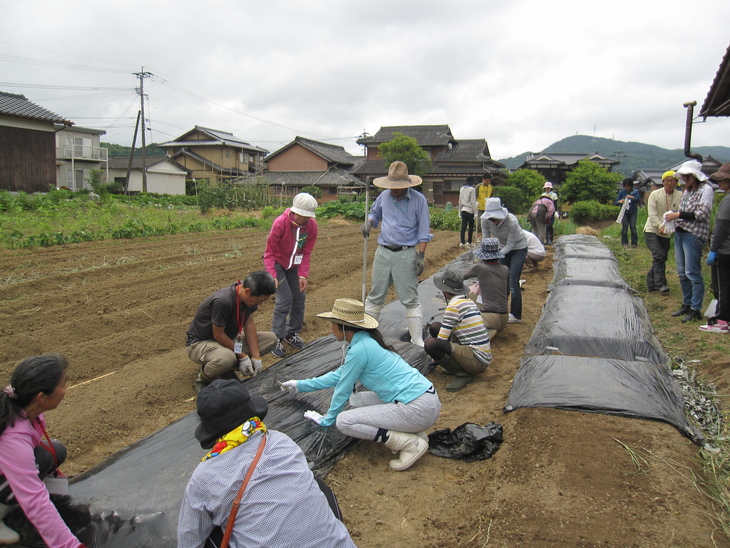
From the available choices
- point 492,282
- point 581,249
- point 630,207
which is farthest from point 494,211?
point 630,207

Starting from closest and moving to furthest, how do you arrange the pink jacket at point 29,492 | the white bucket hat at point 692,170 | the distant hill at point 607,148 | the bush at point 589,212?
the pink jacket at point 29,492, the white bucket hat at point 692,170, the bush at point 589,212, the distant hill at point 607,148

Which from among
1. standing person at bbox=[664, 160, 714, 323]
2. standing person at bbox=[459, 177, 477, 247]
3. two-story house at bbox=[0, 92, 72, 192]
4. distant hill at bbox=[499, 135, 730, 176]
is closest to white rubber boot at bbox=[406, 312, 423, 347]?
standing person at bbox=[664, 160, 714, 323]

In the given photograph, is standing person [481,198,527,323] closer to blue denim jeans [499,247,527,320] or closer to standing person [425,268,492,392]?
blue denim jeans [499,247,527,320]

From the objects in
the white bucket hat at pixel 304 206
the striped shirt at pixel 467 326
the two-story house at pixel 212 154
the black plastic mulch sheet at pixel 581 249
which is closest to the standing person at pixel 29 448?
the white bucket hat at pixel 304 206

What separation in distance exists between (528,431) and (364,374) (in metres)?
0.98

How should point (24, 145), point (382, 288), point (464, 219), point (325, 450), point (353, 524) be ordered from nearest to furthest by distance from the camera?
point (353, 524) < point (325, 450) < point (382, 288) < point (464, 219) < point (24, 145)

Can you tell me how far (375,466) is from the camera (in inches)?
109

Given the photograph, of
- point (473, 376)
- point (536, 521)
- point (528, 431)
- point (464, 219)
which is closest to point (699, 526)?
point (536, 521)

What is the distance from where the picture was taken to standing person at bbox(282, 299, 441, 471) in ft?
8.54

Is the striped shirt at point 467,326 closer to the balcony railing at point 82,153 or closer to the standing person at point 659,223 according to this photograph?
the standing person at point 659,223

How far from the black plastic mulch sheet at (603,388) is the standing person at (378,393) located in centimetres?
74

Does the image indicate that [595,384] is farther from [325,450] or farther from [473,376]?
[325,450]

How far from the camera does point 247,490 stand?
152cm

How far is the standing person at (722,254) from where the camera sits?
4051 mm
